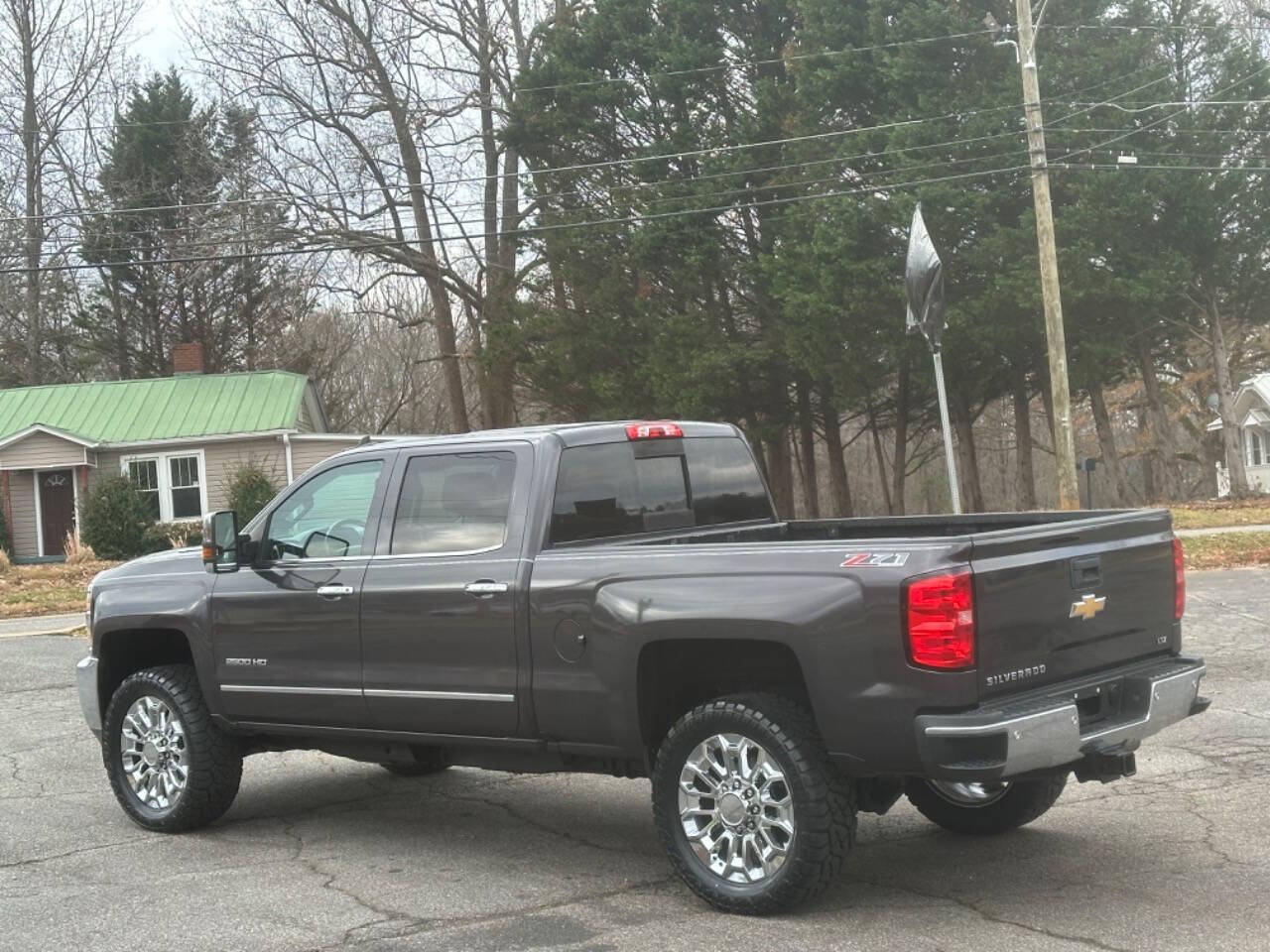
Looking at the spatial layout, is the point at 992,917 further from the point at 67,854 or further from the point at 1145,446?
the point at 1145,446

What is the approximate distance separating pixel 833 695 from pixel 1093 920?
1.22 m

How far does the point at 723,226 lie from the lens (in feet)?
126

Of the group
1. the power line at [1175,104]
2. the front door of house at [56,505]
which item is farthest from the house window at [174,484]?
the power line at [1175,104]

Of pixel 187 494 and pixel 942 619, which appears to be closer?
pixel 942 619

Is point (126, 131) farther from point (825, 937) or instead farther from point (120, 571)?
point (825, 937)

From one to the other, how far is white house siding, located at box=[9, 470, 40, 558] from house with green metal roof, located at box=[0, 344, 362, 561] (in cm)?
3

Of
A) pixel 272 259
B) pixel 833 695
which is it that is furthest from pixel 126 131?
pixel 833 695

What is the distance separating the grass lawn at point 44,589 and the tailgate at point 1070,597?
60.1 ft

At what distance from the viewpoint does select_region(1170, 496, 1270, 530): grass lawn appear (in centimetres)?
2405

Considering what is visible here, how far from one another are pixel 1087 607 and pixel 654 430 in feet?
6.92

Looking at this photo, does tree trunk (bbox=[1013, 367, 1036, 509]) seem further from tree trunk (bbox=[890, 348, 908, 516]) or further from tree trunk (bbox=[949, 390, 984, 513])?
tree trunk (bbox=[890, 348, 908, 516])

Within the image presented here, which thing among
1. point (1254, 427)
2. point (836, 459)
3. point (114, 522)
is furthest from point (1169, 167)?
point (114, 522)

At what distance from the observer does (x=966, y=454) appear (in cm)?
3897

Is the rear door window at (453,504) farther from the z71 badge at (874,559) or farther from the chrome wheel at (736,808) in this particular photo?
the z71 badge at (874,559)
